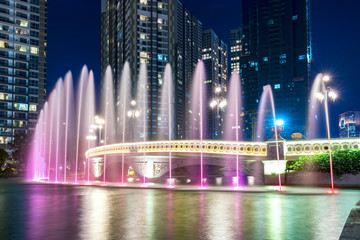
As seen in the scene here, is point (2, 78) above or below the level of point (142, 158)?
above

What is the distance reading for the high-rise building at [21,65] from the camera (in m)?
111

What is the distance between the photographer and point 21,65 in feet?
379

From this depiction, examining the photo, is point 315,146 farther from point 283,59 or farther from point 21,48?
point 283,59

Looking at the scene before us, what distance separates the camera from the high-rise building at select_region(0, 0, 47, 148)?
11069 centimetres

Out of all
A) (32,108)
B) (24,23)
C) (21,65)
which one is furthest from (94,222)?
(24,23)

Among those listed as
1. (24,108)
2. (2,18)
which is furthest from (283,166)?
(2,18)

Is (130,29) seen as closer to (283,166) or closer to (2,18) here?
(2,18)

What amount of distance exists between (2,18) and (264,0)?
432 ft

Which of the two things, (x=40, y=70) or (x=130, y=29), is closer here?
(x=40, y=70)

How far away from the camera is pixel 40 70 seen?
122m

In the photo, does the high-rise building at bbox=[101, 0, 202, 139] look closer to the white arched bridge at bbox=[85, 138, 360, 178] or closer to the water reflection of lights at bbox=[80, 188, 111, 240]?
the white arched bridge at bbox=[85, 138, 360, 178]

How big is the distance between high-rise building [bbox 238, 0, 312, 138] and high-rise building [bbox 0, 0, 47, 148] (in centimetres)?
10003

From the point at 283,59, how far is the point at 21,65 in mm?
120277

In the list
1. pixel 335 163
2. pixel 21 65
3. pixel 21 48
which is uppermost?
pixel 21 48
